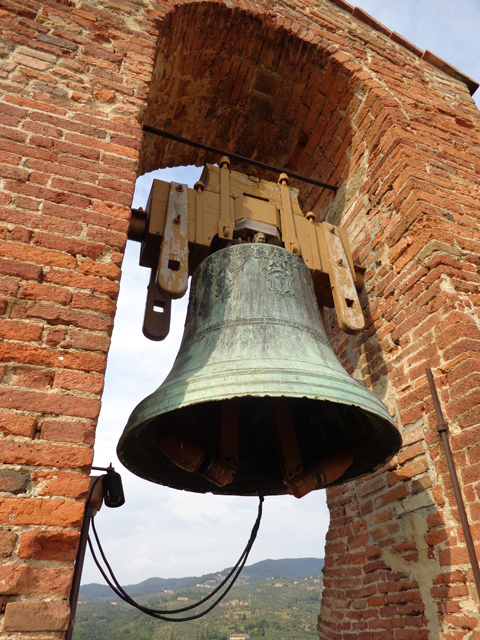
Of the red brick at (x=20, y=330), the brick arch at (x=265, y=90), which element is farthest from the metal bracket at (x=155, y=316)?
the brick arch at (x=265, y=90)

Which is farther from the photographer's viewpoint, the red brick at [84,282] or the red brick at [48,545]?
the red brick at [84,282]

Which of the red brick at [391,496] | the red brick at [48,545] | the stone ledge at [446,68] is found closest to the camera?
the red brick at [48,545]

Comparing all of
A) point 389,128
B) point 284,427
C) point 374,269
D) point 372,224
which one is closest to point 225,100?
Answer: point 389,128

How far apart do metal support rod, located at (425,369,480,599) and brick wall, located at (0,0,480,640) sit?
0.04m

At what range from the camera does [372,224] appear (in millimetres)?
3172

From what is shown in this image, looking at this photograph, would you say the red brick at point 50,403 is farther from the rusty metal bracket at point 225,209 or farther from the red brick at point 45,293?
the rusty metal bracket at point 225,209

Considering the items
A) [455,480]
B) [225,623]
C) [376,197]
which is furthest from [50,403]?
[225,623]

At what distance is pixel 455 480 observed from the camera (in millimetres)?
2051

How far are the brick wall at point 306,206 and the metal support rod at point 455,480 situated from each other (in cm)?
4

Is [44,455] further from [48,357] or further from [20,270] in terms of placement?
[20,270]

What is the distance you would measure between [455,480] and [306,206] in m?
2.82

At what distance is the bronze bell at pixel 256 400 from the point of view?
1.63m

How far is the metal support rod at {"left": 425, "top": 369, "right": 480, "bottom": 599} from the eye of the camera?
1899mm

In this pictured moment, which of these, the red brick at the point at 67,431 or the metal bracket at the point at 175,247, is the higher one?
the metal bracket at the point at 175,247
